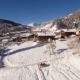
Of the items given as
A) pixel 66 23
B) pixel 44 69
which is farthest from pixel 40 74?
pixel 66 23

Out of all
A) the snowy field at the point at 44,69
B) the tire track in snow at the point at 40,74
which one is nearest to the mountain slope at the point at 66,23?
the snowy field at the point at 44,69

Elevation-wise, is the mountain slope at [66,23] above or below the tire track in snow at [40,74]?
above

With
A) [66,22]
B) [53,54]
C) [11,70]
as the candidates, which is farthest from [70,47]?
[66,22]

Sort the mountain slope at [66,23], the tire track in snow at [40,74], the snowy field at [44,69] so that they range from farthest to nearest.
Result: the mountain slope at [66,23], the snowy field at [44,69], the tire track in snow at [40,74]

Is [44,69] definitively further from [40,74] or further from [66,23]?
[66,23]

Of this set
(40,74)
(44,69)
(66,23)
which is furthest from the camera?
(66,23)

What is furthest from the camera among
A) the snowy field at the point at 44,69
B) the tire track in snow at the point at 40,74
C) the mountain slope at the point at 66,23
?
the mountain slope at the point at 66,23

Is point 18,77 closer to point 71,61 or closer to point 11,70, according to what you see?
point 11,70

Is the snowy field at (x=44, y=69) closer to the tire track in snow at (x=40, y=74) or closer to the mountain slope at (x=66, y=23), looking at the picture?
the tire track in snow at (x=40, y=74)

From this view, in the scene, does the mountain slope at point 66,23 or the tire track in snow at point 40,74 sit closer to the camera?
the tire track in snow at point 40,74

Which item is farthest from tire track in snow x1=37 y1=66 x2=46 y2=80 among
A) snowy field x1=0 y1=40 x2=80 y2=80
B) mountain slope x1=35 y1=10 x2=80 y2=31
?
mountain slope x1=35 y1=10 x2=80 y2=31

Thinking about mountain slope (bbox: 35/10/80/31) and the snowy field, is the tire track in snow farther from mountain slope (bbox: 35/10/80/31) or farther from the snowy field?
mountain slope (bbox: 35/10/80/31)
